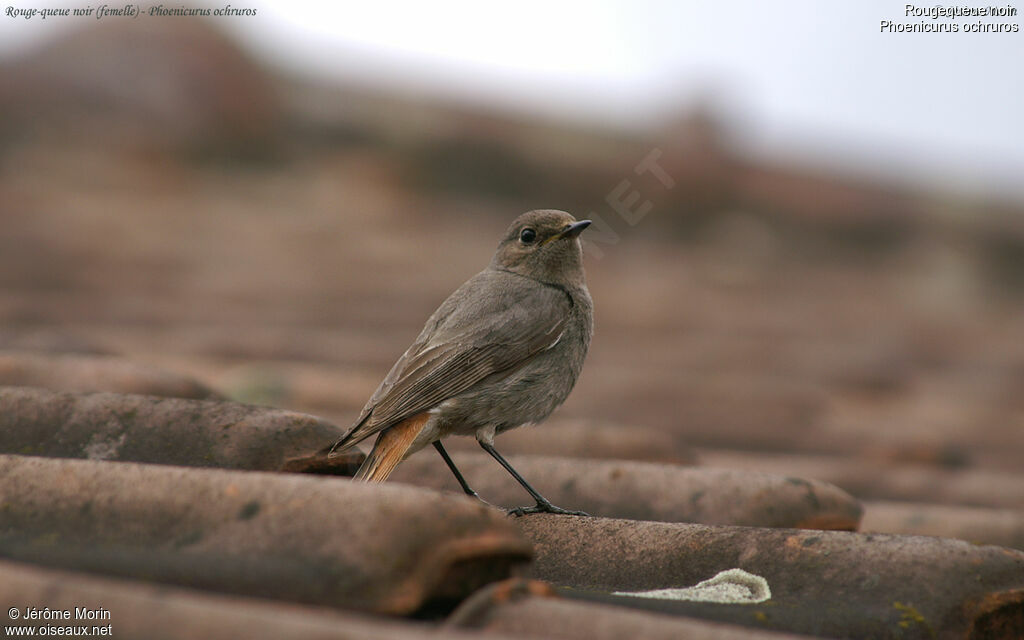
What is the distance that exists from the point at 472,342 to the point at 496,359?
0.39 feet

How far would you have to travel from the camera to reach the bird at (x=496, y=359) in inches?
148

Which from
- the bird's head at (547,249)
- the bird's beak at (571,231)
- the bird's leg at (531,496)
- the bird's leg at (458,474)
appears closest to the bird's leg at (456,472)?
the bird's leg at (458,474)

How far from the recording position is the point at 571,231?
14.8ft

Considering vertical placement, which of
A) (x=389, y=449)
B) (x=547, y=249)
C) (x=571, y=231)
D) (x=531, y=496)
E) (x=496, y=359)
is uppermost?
(x=571, y=231)

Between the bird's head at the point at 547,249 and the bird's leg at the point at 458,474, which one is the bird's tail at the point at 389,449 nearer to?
the bird's leg at the point at 458,474

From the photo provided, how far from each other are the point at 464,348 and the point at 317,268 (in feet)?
25.1

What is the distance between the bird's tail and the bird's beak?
117 centimetres

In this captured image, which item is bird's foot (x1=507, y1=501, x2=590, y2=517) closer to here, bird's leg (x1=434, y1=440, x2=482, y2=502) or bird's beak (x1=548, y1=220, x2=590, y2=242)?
bird's leg (x1=434, y1=440, x2=482, y2=502)

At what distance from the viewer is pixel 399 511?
Answer: 2.05 metres

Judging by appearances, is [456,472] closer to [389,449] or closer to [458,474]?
[458,474]

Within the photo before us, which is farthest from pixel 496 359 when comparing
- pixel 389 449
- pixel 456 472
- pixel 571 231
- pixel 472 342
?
pixel 571 231

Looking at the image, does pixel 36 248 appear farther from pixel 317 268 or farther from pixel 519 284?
pixel 519 284

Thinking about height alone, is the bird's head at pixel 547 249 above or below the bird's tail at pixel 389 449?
above

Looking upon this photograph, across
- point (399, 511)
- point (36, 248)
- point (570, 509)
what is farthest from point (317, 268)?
point (399, 511)
